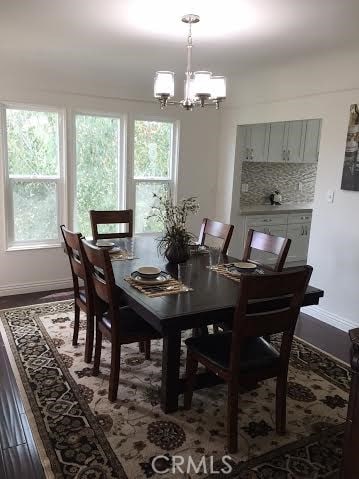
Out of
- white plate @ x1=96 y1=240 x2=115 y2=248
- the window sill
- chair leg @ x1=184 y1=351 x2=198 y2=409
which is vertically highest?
white plate @ x1=96 y1=240 x2=115 y2=248

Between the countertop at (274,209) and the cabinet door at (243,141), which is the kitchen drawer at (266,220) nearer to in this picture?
the countertop at (274,209)

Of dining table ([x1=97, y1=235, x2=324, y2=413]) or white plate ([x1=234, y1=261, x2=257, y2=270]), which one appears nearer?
dining table ([x1=97, y1=235, x2=324, y2=413])

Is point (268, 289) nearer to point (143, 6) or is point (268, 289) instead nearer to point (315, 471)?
point (315, 471)

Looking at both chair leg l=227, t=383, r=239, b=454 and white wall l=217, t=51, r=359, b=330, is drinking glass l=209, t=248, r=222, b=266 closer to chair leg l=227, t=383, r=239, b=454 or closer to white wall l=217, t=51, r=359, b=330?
chair leg l=227, t=383, r=239, b=454

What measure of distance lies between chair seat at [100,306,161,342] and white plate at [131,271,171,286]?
302 mm

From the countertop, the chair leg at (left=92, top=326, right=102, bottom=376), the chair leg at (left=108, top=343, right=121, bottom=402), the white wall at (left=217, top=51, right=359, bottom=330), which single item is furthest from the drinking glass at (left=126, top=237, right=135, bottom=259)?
the countertop

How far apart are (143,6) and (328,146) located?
2.21m

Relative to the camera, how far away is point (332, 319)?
12.5 feet

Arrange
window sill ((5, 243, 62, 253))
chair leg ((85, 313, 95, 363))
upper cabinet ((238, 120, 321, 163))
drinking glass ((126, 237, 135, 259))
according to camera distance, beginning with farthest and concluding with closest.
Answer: upper cabinet ((238, 120, 321, 163)) < window sill ((5, 243, 62, 253)) < drinking glass ((126, 237, 135, 259)) < chair leg ((85, 313, 95, 363))

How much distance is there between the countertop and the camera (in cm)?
542

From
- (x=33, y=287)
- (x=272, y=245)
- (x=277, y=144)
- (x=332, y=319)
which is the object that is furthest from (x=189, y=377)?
(x=277, y=144)

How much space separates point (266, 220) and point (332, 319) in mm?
2071

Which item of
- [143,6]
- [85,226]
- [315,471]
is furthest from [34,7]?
[315,471]

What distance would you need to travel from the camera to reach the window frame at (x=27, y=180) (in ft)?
13.2
